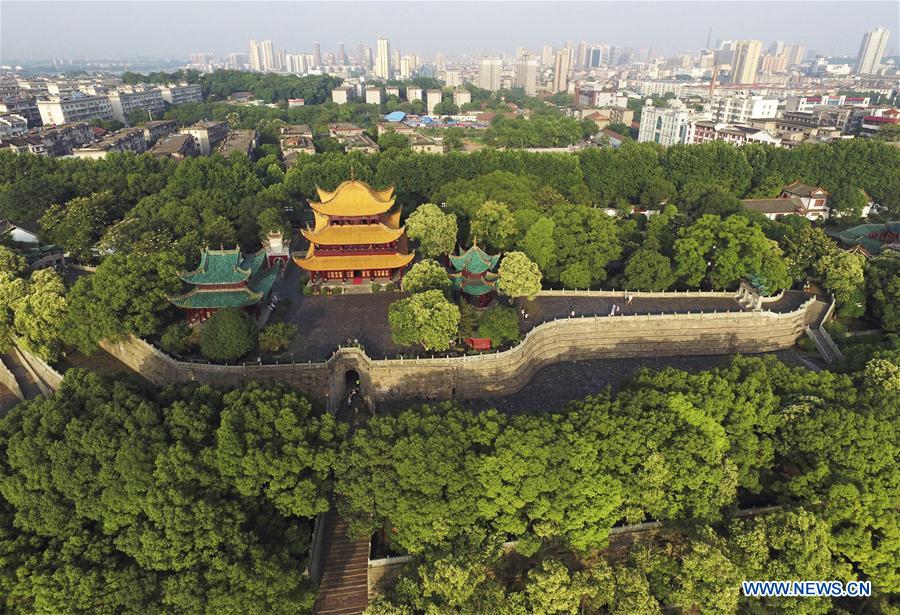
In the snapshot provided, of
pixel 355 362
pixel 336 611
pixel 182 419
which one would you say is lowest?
pixel 336 611

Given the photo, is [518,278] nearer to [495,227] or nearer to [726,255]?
[495,227]

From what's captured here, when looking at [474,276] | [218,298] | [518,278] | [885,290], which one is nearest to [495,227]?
[474,276]

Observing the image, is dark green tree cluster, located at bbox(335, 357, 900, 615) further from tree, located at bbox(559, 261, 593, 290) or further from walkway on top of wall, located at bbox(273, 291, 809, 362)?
tree, located at bbox(559, 261, 593, 290)

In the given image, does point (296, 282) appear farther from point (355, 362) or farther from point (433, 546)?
point (433, 546)

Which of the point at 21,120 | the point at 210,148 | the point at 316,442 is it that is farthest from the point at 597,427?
the point at 21,120

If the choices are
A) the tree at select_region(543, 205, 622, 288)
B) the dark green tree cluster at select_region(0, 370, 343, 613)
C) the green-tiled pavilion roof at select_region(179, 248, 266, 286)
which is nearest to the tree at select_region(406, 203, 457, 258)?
the tree at select_region(543, 205, 622, 288)

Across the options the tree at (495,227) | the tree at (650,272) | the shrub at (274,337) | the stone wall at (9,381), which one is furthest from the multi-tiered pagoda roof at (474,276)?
the stone wall at (9,381)

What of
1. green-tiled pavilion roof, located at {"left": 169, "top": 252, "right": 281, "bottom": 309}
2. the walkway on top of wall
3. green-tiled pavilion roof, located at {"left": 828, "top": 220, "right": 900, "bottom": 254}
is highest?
green-tiled pavilion roof, located at {"left": 169, "top": 252, "right": 281, "bottom": 309}
